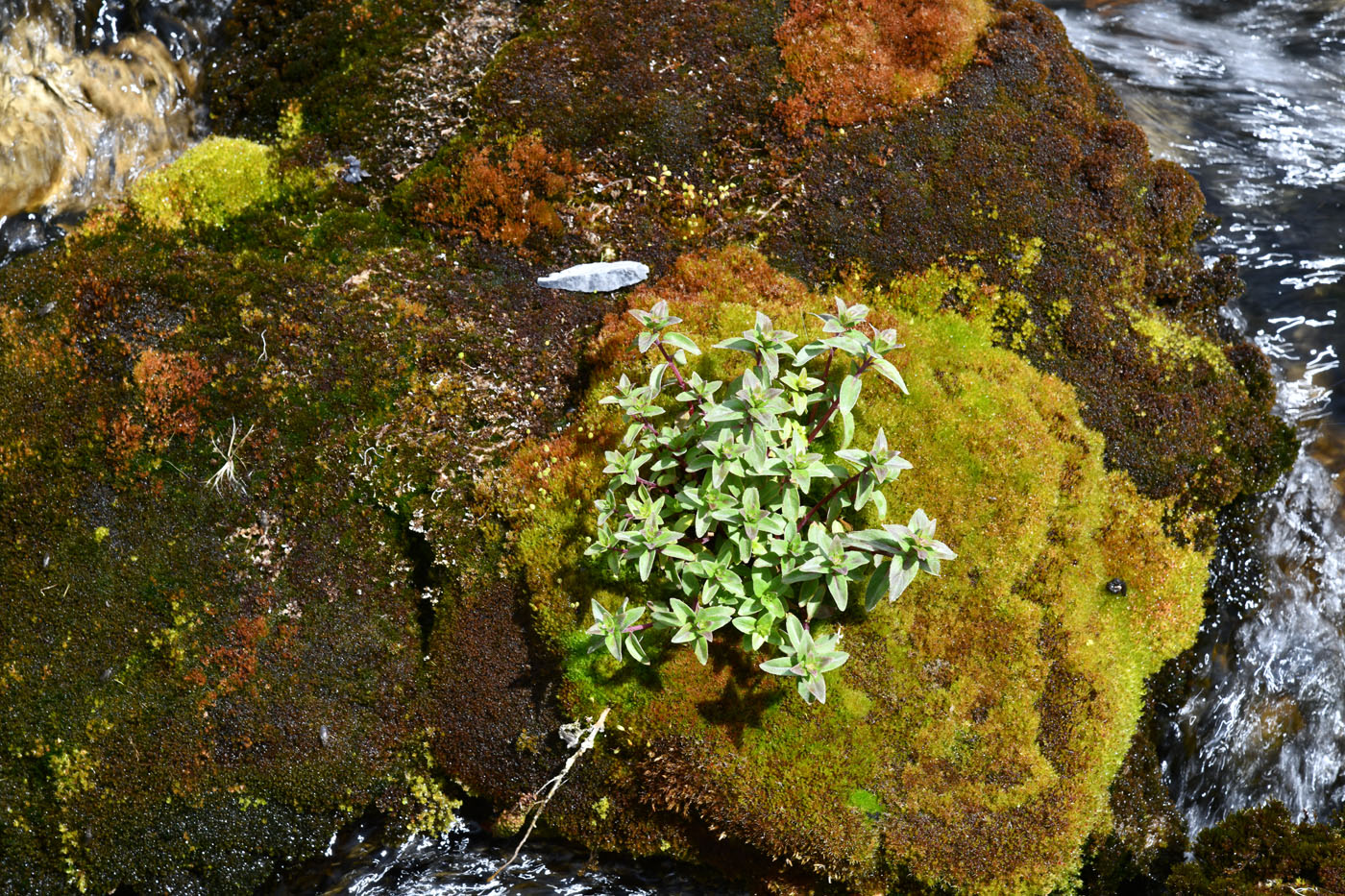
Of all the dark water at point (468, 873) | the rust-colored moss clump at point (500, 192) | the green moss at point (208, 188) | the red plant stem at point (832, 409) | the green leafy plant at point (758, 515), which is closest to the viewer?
the green leafy plant at point (758, 515)

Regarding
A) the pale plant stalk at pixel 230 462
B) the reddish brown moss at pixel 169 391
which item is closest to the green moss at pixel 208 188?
the reddish brown moss at pixel 169 391

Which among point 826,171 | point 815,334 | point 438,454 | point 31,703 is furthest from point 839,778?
point 31,703

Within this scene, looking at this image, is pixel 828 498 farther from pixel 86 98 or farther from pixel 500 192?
pixel 86 98

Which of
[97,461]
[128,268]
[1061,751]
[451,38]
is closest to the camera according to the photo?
[1061,751]

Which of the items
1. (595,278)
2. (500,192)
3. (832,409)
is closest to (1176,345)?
Result: (832,409)

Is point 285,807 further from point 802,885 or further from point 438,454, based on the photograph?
point 802,885

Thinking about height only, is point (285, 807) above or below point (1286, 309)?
below

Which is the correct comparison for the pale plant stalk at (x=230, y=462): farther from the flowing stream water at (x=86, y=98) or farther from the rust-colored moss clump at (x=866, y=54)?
the rust-colored moss clump at (x=866, y=54)
